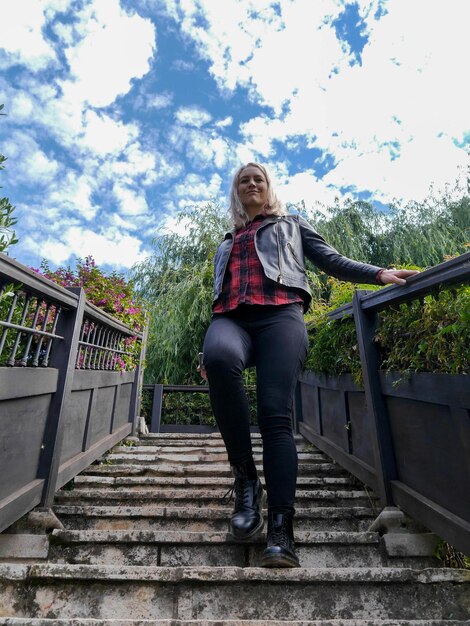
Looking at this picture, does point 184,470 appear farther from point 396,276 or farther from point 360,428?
point 396,276

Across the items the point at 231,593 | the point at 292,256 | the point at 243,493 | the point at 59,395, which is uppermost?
the point at 292,256

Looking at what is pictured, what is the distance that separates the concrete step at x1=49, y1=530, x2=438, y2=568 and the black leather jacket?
0.86 metres

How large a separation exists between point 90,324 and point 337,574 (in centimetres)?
168

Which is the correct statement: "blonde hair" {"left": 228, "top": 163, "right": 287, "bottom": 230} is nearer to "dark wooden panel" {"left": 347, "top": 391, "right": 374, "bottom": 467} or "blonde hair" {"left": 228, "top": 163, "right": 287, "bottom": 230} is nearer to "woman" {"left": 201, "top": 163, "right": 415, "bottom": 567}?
"woman" {"left": 201, "top": 163, "right": 415, "bottom": 567}

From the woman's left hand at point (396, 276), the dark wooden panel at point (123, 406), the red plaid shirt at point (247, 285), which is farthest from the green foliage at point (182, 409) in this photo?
the woman's left hand at point (396, 276)

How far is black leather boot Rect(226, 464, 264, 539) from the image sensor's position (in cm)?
119

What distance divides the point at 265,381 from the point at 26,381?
0.85 meters

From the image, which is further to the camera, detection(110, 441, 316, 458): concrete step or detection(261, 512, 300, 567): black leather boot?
detection(110, 441, 316, 458): concrete step

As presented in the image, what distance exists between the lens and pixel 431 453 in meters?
1.23

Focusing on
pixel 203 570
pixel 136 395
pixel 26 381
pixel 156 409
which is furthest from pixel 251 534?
pixel 156 409

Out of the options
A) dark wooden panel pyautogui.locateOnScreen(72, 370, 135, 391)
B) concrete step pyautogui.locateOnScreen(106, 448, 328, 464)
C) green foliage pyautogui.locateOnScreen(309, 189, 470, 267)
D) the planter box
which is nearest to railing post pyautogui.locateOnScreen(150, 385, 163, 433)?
dark wooden panel pyautogui.locateOnScreen(72, 370, 135, 391)

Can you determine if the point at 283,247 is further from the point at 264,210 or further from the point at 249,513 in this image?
the point at 249,513

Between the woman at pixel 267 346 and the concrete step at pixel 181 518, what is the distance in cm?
23

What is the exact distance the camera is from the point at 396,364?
144cm
